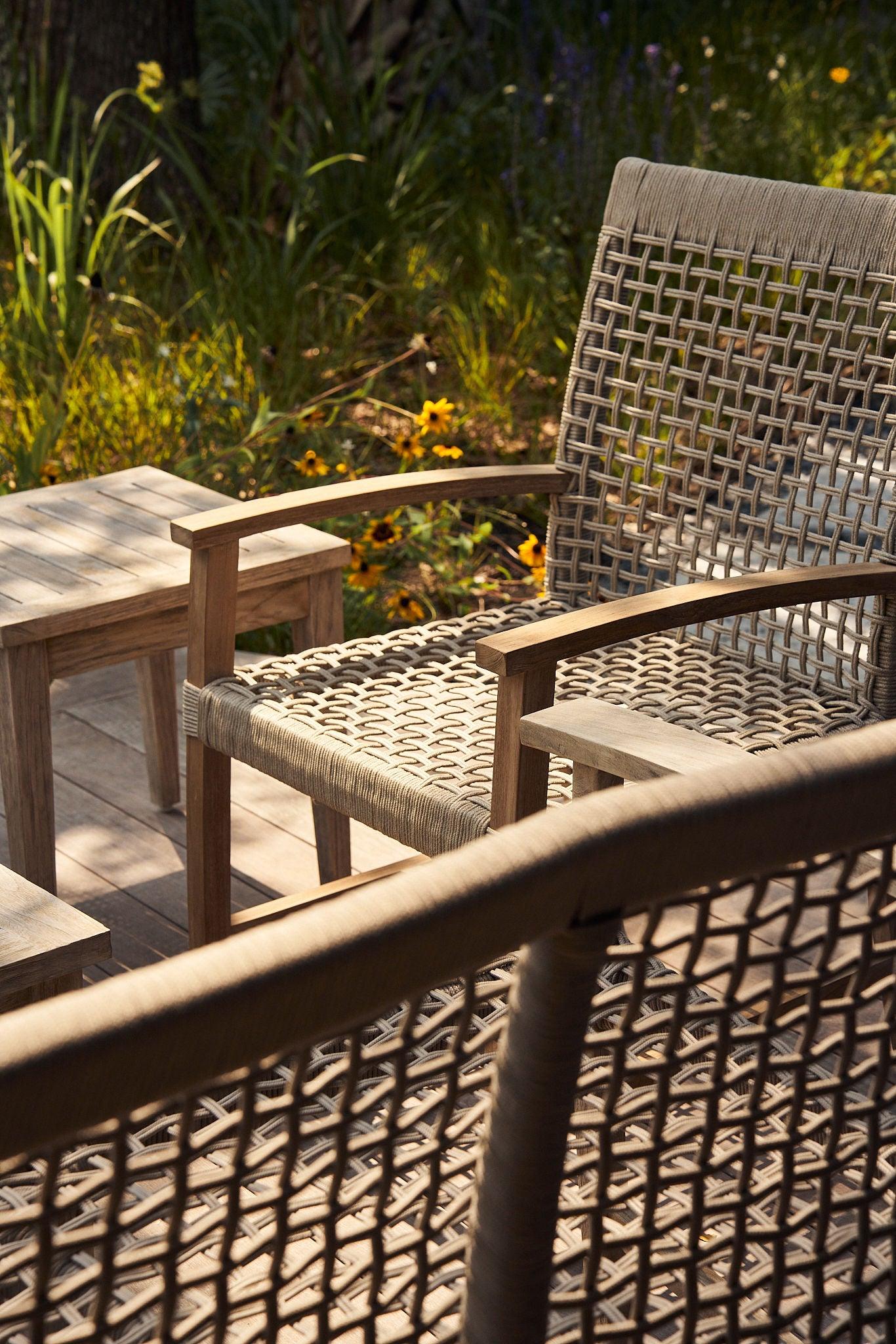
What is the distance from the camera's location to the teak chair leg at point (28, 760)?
211cm

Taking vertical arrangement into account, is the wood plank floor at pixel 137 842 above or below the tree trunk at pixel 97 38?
below

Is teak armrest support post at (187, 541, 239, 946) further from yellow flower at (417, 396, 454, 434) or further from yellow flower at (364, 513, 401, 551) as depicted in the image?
yellow flower at (417, 396, 454, 434)

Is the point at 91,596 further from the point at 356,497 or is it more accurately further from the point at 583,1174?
the point at 583,1174

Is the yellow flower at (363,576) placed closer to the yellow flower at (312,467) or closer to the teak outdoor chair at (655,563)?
the yellow flower at (312,467)

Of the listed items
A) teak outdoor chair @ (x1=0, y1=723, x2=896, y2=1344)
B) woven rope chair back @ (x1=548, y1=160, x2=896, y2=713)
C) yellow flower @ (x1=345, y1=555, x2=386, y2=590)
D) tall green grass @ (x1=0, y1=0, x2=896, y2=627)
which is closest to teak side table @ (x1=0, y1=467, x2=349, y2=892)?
woven rope chair back @ (x1=548, y1=160, x2=896, y2=713)

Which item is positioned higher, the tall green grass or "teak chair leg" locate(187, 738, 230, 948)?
the tall green grass

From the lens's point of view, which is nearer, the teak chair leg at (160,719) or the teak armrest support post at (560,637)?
the teak armrest support post at (560,637)

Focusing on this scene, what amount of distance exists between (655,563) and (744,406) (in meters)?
0.27

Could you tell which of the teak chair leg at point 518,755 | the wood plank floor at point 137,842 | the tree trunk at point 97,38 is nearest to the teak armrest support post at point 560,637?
the teak chair leg at point 518,755

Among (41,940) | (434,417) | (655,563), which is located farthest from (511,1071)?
(434,417)

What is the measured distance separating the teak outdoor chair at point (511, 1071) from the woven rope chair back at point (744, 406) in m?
1.29

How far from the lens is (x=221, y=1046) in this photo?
581mm

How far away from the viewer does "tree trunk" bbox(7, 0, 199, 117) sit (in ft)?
16.7

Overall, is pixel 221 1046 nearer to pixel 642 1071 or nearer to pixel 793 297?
pixel 642 1071
